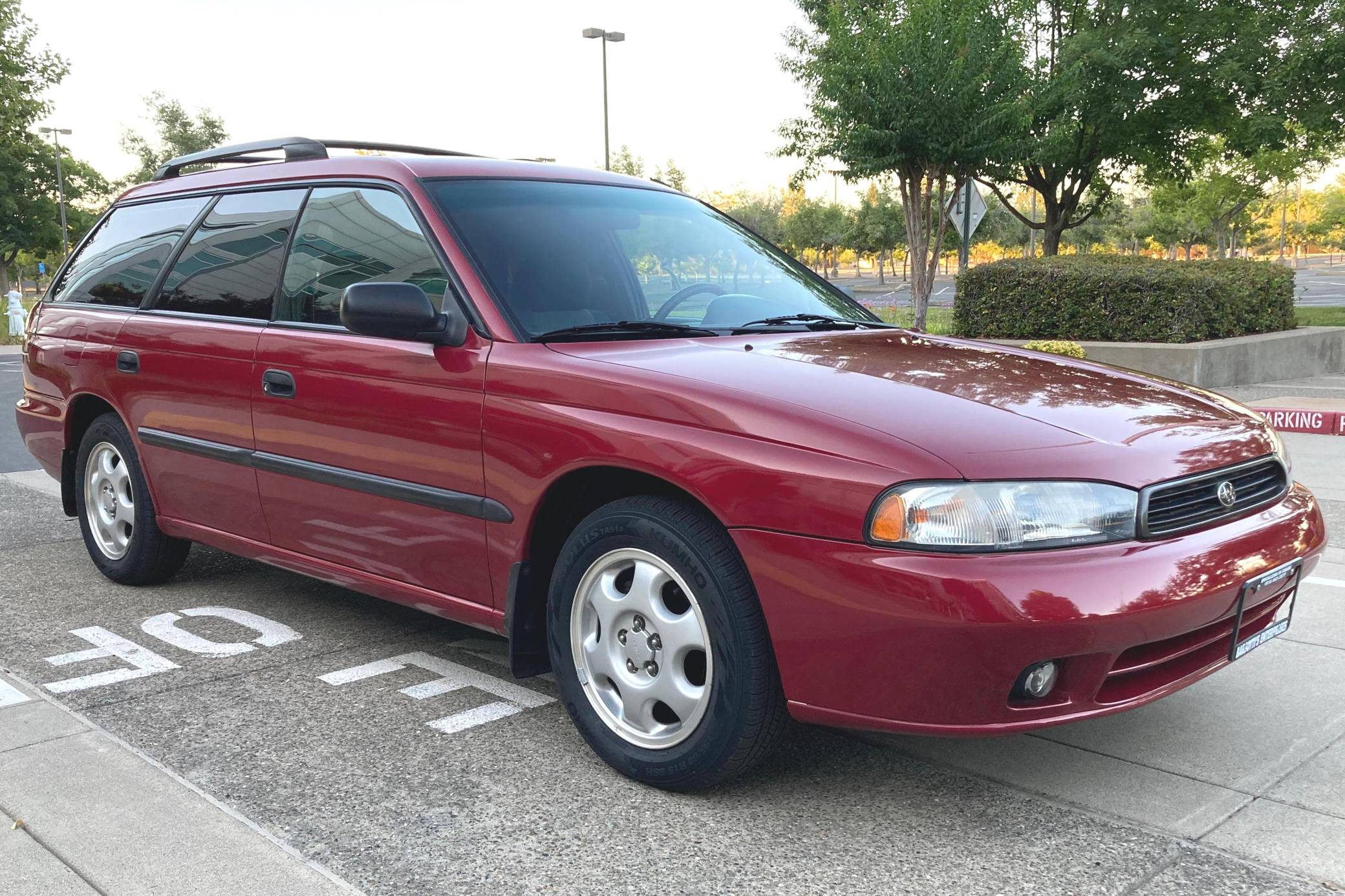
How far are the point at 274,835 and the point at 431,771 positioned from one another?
0.50m

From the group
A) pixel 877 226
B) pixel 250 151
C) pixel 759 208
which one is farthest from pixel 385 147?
pixel 759 208

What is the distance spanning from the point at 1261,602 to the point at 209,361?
11.4 ft

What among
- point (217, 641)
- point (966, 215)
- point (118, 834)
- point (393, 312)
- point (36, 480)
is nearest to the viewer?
point (118, 834)

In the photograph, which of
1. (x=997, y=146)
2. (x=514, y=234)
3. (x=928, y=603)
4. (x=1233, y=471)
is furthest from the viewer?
(x=997, y=146)

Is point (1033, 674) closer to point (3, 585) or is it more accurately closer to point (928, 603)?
point (928, 603)

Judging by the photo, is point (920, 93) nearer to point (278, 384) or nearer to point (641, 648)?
point (278, 384)

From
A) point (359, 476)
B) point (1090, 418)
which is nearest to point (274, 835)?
point (359, 476)

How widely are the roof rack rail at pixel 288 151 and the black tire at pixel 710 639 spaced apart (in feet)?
5.99

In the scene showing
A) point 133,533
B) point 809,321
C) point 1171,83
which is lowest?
point 133,533

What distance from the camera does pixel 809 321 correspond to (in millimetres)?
3943

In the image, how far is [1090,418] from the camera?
2.95 meters

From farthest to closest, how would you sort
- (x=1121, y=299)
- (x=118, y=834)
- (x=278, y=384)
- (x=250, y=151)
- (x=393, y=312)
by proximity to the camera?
(x=1121, y=299), (x=250, y=151), (x=278, y=384), (x=393, y=312), (x=118, y=834)

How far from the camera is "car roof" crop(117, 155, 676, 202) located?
387cm

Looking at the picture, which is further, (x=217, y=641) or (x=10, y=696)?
(x=217, y=641)
